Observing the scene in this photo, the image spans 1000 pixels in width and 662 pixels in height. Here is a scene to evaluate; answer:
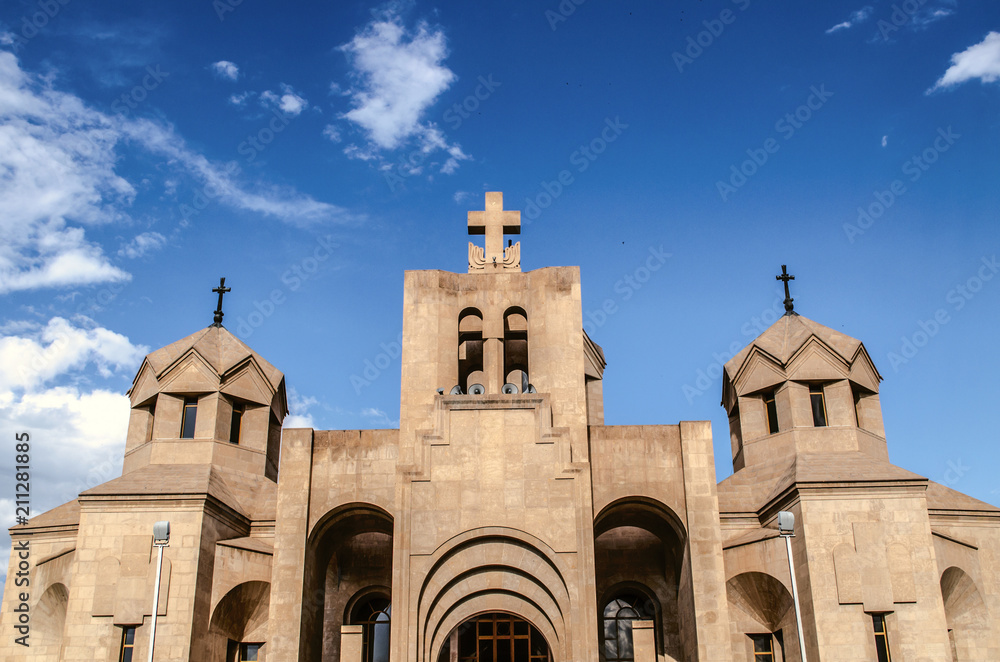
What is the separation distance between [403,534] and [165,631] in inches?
255

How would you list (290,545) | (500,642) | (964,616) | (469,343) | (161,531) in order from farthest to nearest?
(469,343)
(964,616)
(500,642)
(290,545)
(161,531)

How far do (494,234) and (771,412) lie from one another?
10790 mm

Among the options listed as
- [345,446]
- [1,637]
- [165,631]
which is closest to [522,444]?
[345,446]

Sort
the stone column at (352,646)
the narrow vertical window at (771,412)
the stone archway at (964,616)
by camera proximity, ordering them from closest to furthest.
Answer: the stone column at (352,646), the stone archway at (964,616), the narrow vertical window at (771,412)

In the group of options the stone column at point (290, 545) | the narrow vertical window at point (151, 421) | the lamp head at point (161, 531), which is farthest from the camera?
the narrow vertical window at point (151, 421)

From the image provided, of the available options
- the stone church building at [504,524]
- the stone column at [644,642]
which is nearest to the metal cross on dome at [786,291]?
the stone church building at [504,524]

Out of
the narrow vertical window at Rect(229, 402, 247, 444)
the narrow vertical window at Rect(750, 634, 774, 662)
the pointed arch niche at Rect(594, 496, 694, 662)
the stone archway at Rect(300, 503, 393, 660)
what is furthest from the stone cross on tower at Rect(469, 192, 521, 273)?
the narrow vertical window at Rect(750, 634, 774, 662)

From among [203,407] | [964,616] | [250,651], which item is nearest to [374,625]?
[250,651]

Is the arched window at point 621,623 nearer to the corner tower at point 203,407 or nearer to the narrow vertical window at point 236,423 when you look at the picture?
the corner tower at point 203,407

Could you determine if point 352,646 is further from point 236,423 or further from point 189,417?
point 189,417

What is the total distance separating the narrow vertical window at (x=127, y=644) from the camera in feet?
74.8

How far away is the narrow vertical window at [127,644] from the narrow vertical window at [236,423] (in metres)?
7.28

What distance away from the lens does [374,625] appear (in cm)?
2809

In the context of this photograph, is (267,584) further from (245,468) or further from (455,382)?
(455,382)
